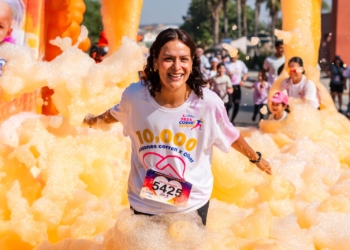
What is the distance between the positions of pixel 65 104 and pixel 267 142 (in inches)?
77.0

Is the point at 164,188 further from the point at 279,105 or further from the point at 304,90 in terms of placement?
the point at 304,90

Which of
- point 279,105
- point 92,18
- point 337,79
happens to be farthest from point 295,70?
point 92,18

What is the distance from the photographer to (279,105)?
573 cm

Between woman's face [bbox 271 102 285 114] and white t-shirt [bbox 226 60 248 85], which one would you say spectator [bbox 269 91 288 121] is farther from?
white t-shirt [bbox 226 60 248 85]

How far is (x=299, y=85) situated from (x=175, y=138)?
12.2 ft

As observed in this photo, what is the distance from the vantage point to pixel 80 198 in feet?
13.0

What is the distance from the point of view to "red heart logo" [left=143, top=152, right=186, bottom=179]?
2635 mm

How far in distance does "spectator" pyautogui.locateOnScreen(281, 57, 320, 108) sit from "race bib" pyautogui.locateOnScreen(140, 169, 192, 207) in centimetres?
352

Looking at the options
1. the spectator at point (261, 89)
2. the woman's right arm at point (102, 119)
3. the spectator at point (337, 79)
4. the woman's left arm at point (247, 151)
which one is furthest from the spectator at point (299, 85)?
the spectator at point (337, 79)

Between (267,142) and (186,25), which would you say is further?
(186,25)

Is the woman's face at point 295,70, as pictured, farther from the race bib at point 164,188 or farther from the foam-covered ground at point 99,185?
the race bib at point 164,188

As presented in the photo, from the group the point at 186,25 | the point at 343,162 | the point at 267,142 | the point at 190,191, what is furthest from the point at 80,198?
the point at 186,25

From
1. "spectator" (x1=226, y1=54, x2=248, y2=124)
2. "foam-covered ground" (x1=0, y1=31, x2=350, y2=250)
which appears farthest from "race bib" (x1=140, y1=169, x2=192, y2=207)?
"spectator" (x1=226, y1=54, x2=248, y2=124)

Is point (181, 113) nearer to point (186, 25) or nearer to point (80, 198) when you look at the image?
point (80, 198)
